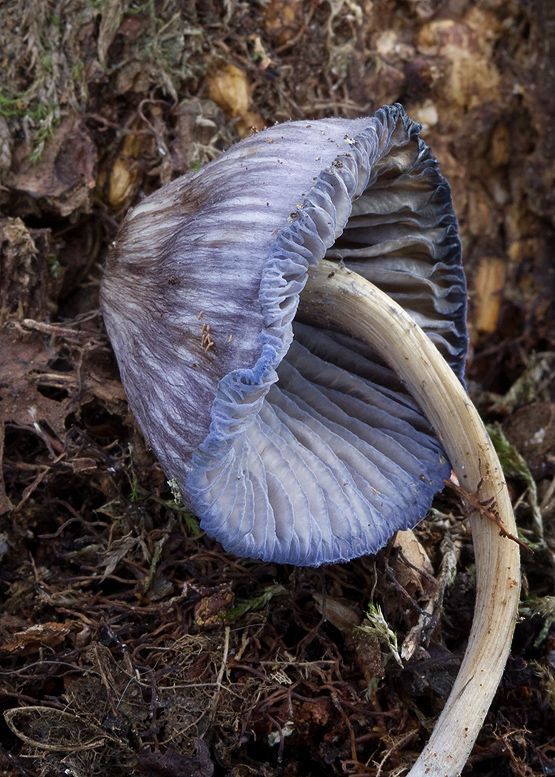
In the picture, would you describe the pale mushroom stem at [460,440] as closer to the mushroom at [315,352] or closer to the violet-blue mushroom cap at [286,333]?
the mushroom at [315,352]

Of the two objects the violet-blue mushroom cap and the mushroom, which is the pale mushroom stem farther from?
the violet-blue mushroom cap

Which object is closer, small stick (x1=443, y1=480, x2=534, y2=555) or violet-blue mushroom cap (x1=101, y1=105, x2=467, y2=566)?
violet-blue mushroom cap (x1=101, y1=105, x2=467, y2=566)

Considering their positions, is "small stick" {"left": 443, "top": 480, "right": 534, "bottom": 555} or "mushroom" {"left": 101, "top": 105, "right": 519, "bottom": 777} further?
"small stick" {"left": 443, "top": 480, "right": 534, "bottom": 555}

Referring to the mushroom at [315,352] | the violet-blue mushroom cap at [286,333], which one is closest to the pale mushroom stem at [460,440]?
the mushroom at [315,352]

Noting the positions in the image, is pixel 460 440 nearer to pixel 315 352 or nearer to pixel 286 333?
pixel 315 352

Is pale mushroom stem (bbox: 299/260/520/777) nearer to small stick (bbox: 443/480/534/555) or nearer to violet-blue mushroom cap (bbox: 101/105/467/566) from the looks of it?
small stick (bbox: 443/480/534/555)

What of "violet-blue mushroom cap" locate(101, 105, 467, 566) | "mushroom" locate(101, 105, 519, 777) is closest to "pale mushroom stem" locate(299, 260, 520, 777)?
"mushroom" locate(101, 105, 519, 777)

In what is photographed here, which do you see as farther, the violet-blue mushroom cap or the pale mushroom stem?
the pale mushroom stem

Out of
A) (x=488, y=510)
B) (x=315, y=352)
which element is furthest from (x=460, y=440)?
(x=315, y=352)

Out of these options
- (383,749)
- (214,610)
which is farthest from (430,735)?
(214,610)
